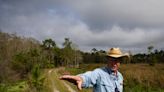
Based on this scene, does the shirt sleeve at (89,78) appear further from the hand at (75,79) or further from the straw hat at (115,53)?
the straw hat at (115,53)

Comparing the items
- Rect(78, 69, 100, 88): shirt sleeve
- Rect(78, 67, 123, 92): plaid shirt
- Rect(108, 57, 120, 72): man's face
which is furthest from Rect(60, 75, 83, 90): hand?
Rect(108, 57, 120, 72): man's face

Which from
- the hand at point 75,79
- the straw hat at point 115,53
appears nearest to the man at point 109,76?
the straw hat at point 115,53

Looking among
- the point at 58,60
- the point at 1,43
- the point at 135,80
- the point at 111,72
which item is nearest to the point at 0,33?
the point at 1,43

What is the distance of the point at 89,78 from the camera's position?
4.19 meters

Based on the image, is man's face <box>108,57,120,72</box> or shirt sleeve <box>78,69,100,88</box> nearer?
shirt sleeve <box>78,69,100,88</box>

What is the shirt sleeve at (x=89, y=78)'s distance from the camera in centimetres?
412

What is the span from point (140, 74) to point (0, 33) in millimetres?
29741

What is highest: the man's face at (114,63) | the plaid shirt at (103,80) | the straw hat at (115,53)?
the straw hat at (115,53)

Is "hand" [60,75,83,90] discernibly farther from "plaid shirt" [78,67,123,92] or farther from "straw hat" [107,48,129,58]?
"straw hat" [107,48,129,58]

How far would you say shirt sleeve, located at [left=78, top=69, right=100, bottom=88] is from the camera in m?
4.12

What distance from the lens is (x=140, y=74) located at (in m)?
25.8

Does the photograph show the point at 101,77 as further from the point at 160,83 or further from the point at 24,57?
the point at 24,57

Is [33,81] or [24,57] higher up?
[24,57]

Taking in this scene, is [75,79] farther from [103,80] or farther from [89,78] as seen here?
[103,80]
